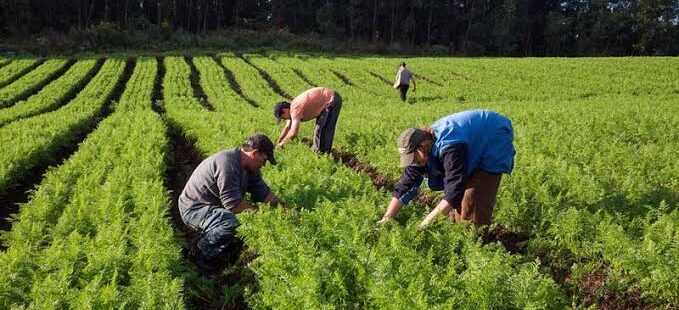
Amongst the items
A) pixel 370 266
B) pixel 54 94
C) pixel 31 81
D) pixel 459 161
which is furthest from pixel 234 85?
pixel 370 266

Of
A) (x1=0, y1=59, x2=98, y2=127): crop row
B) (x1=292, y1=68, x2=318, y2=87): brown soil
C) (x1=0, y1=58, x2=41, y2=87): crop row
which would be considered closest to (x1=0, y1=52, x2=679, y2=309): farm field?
(x1=0, y1=59, x2=98, y2=127): crop row

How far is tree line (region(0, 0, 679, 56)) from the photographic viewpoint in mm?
67562

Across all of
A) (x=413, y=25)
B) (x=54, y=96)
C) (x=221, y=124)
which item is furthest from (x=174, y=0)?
(x=221, y=124)

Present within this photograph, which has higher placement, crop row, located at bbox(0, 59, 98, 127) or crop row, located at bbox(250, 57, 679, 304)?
crop row, located at bbox(250, 57, 679, 304)

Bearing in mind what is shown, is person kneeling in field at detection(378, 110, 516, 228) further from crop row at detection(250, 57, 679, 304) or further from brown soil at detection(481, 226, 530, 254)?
crop row at detection(250, 57, 679, 304)

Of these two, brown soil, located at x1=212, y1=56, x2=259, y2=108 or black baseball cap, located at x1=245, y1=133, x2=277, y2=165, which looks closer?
black baseball cap, located at x1=245, y1=133, x2=277, y2=165

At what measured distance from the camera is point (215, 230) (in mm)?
5961

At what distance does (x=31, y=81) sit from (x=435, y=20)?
Result: 58.5 meters

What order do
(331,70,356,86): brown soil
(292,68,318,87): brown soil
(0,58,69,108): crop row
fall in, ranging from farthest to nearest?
(331,70,356,86): brown soil, (292,68,318,87): brown soil, (0,58,69,108): crop row

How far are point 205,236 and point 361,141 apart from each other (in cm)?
634

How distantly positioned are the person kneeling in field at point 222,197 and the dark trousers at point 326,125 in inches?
144

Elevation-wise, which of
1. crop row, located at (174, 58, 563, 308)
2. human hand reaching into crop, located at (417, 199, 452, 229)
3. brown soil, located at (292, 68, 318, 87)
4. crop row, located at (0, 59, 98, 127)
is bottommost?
crop row, located at (0, 59, 98, 127)

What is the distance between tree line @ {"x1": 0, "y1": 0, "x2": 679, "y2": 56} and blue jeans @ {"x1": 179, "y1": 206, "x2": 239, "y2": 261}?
60236 millimetres

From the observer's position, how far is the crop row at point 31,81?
25516mm
